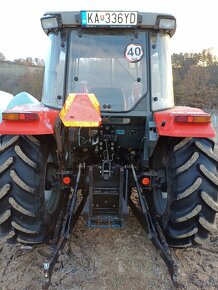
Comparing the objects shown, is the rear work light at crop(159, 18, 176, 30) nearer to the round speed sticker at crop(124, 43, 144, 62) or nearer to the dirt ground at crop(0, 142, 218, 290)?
the round speed sticker at crop(124, 43, 144, 62)

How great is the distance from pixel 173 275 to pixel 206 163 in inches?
37.8

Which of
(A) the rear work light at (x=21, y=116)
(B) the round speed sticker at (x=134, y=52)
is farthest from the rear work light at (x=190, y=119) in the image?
(A) the rear work light at (x=21, y=116)

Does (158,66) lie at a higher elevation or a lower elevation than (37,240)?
higher

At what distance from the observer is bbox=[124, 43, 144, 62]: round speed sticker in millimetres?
2934

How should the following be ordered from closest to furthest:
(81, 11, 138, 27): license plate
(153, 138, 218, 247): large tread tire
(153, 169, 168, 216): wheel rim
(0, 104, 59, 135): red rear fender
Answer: (0, 104, 59, 135): red rear fender, (153, 138, 218, 247): large tread tire, (81, 11, 138, 27): license plate, (153, 169, 168, 216): wheel rim

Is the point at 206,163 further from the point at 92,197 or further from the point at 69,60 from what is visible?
the point at 69,60

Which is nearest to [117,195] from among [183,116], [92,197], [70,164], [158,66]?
[92,197]

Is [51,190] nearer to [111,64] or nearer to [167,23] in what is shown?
[111,64]

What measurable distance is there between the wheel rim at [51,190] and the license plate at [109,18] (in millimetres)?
1304

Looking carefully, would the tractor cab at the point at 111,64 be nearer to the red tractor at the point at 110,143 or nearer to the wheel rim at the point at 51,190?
the red tractor at the point at 110,143

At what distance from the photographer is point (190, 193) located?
2.56m

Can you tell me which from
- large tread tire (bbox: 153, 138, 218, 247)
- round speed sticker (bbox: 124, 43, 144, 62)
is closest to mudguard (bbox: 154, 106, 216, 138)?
large tread tire (bbox: 153, 138, 218, 247)

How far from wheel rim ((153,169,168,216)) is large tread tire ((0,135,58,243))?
1.11 meters

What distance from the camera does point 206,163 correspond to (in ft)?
8.61
